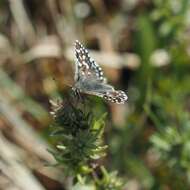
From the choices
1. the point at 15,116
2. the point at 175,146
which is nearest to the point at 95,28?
the point at 15,116

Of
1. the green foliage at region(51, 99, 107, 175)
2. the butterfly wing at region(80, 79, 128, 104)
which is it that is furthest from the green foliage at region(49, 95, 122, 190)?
the butterfly wing at region(80, 79, 128, 104)

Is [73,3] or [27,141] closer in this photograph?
[27,141]

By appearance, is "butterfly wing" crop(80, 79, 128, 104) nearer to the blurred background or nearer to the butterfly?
the butterfly

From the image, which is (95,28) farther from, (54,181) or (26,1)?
(54,181)

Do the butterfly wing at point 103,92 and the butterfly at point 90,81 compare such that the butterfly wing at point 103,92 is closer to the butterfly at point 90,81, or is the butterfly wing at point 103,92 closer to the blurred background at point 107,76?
the butterfly at point 90,81

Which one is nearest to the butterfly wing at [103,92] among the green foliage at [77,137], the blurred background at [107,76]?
the green foliage at [77,137]

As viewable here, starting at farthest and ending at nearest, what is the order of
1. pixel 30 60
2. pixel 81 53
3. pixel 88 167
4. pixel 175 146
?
pixel 30 60 → pixel 175 146 → pixel 88 167 → pixel 81 53
